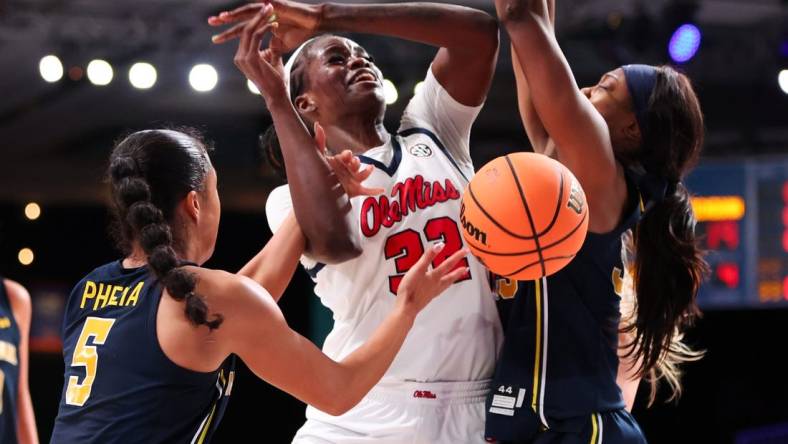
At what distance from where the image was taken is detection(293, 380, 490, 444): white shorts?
10.8 ft

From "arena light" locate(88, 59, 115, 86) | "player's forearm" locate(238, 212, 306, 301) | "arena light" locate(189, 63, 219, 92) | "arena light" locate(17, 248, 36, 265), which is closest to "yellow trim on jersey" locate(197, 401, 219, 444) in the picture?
"player's forearm" locate(238, 212, 306, 301)

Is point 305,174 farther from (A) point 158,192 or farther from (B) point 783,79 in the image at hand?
(B) point 783,79

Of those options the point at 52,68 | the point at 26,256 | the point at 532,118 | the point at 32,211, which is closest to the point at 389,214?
the point at 532,118

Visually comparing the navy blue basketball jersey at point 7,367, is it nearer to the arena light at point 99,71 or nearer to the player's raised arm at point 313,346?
the player's raised arm at point 313,346

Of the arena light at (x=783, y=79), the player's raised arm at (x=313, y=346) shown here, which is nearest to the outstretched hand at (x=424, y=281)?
the player's raised arm at (x=313, y=346)

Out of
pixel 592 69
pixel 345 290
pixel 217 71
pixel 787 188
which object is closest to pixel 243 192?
pixel 217 71

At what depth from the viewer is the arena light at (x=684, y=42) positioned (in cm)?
827

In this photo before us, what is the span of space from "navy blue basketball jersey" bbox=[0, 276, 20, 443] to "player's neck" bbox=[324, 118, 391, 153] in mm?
1433

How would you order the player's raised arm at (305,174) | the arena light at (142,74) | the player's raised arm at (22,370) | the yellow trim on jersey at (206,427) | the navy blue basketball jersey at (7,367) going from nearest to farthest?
1. the yellow trim on jersey at (206,427)
2. the player's raised arm at (305,174)
3. the navy blue basketball jersey at (7,367)
4. the player's raised arm at (22,370)
5. the arena light at (142,74)

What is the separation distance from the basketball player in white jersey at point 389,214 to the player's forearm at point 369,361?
354 millimetres

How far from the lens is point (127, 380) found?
2.67 m

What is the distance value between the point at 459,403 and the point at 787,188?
6456mm

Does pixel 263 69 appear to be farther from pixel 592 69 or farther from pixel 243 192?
pixel 243 192

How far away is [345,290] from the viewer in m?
3.42
